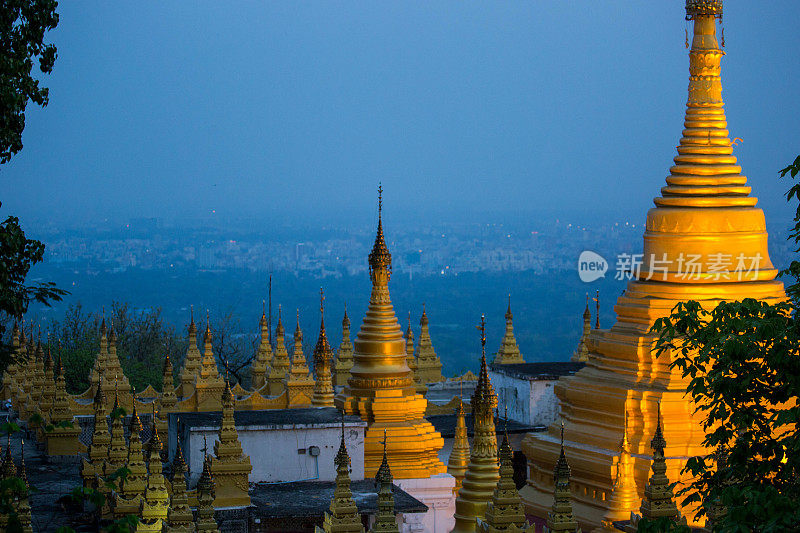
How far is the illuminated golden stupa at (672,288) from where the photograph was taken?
27438 millimetres

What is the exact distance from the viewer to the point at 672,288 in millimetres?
28875

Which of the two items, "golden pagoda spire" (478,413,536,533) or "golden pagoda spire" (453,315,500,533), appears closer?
"golden pagoda spire" (478,413,536,533)

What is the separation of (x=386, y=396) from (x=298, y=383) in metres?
4.03

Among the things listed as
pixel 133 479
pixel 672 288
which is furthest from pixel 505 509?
pixel 672 288

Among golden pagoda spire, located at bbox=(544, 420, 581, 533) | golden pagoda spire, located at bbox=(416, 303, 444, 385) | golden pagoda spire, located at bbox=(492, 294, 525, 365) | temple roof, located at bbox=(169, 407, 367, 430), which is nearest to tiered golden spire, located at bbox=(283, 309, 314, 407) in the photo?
temple roof, located at bbox=(169, 407, 367, 430)

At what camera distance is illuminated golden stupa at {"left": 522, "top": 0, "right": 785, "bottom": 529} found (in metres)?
27.4

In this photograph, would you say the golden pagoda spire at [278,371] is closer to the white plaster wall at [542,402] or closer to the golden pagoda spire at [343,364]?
the golden pagoda spire at [343,364]

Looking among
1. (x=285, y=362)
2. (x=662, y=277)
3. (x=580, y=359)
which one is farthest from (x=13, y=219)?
(x=580, y=359)

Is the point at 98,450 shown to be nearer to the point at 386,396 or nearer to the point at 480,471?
the point at 480,471

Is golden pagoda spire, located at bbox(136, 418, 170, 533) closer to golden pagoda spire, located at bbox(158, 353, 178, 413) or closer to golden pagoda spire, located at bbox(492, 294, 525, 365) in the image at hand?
golden pagoda spire, located at bbox(158, 353, 178, 413)

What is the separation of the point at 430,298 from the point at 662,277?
2332 inches

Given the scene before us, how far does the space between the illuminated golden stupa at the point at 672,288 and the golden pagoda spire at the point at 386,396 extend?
2.07 metres

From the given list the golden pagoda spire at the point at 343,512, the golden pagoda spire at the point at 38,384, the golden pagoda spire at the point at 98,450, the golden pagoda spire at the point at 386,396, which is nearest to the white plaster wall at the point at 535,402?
the golden pagoda spire at the point at 386,396

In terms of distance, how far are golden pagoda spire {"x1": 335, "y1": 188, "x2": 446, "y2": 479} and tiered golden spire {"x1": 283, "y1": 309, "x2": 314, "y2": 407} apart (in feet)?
7.65
